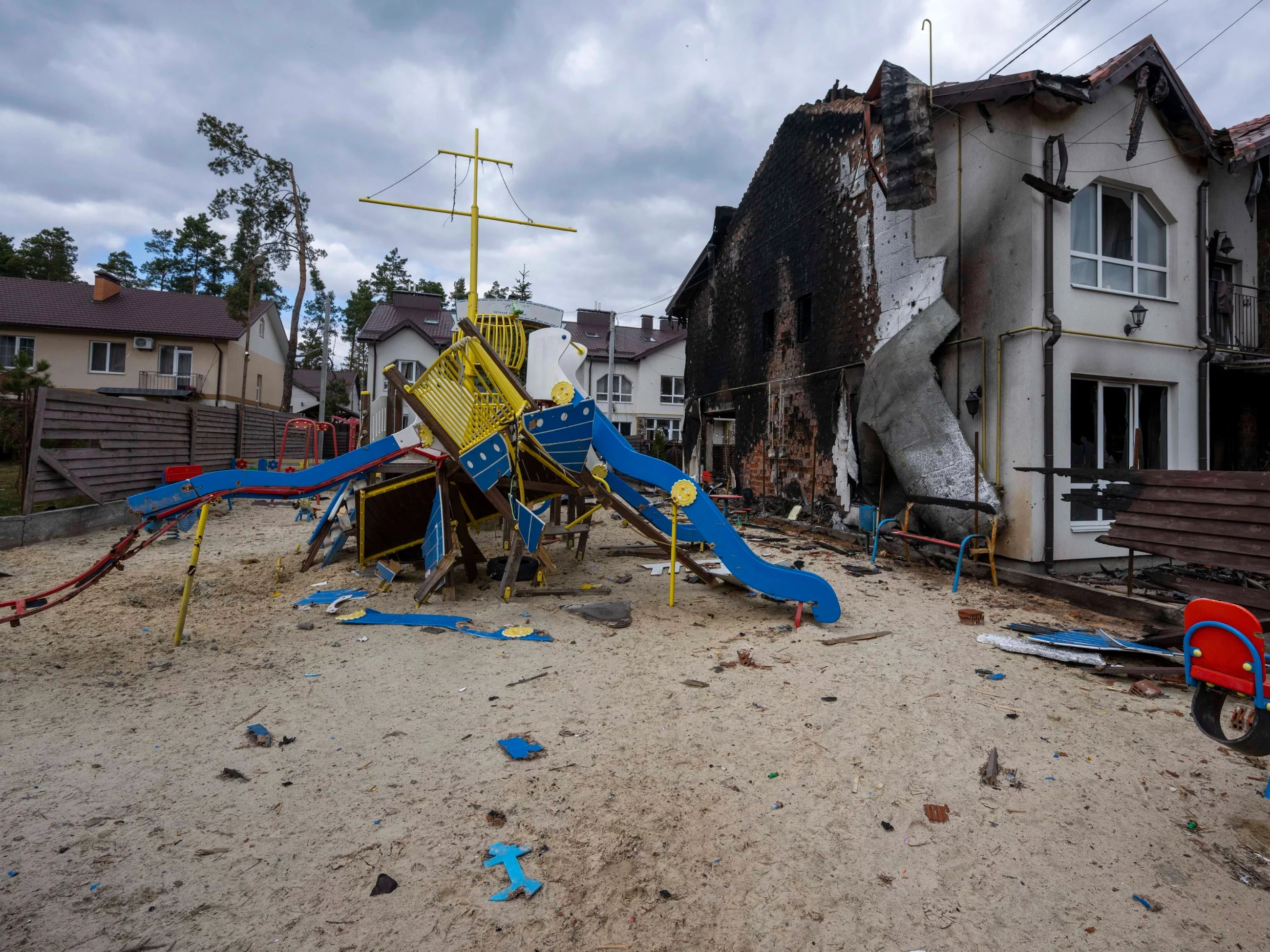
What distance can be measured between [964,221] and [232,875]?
1094 centimetres

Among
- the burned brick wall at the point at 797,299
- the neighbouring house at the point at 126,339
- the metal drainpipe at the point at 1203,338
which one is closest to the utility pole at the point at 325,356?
the neighbouring house at the point at 126,339

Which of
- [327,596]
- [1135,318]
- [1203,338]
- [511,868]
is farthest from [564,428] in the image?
[1203,338]

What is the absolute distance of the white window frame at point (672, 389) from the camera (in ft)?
120

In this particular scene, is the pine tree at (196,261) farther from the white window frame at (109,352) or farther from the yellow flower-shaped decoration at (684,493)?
the yellow flower-shaped decoration at (684,493)

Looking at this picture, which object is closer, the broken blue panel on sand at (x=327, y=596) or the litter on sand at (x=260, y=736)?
the litter on sand at (x=260, y=736)

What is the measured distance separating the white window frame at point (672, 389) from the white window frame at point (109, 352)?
2636cm

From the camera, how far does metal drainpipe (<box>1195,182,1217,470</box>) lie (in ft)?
30.7

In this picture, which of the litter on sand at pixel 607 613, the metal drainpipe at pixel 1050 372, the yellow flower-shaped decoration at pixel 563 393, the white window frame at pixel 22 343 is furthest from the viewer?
the white window frame at pixel 22 343

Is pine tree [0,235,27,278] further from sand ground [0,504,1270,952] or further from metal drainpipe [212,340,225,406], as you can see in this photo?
sand ground [0,504,1270,952]

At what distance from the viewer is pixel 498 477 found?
20.9ft

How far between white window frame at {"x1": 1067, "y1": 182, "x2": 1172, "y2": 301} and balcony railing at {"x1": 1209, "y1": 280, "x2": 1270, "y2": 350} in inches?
44.7

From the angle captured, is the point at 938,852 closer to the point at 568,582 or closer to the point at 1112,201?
the point at 568,582

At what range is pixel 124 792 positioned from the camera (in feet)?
9.46

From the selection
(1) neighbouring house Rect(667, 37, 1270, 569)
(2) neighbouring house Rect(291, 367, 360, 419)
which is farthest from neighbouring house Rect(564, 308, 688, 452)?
(1) neighbouring house Rect(667, 37, 1270, 569)
